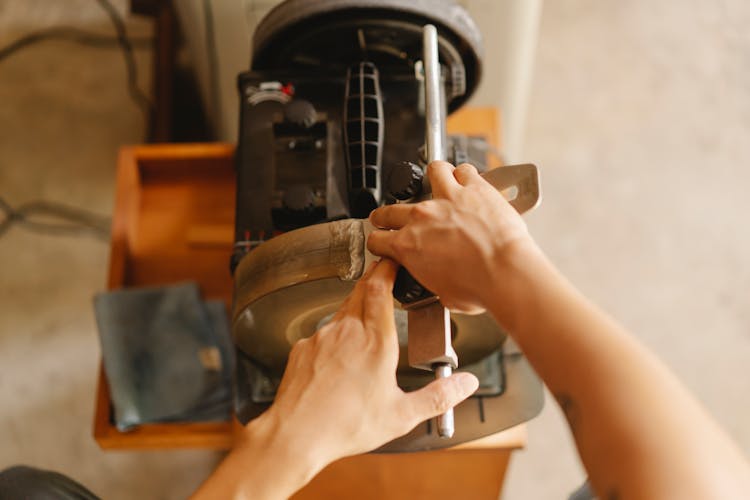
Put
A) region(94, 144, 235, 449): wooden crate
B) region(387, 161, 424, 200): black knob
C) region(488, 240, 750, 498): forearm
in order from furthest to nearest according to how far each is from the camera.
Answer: region(94, 144, 235, 449): wooden crate < region(387, 161, 424, 200): black knob < region(488, 240, 750, 498): forearm

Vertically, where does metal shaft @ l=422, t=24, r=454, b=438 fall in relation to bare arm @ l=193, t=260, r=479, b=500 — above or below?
above

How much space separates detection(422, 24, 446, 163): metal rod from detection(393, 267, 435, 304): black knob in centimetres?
14

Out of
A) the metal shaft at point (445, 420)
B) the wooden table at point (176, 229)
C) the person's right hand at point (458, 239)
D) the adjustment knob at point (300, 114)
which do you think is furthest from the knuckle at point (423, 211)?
the wooden table at point (176, 229)

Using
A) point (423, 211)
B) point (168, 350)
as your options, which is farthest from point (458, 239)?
point (168, 350)

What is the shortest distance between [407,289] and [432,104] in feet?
0.73

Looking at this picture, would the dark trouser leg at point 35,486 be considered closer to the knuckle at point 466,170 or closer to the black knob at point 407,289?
the black knob at point 407,289

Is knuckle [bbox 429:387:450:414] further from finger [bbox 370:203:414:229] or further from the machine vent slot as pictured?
the machine vent slot

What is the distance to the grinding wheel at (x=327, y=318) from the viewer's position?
2.64 ft

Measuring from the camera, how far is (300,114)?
987mm

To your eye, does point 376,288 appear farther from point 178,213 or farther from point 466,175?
point 178,213

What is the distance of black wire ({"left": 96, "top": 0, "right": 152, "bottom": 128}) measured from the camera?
1.92 meters

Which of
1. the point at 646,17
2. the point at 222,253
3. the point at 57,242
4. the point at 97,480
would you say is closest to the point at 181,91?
the point at 57,242

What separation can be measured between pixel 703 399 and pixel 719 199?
0.50 metres

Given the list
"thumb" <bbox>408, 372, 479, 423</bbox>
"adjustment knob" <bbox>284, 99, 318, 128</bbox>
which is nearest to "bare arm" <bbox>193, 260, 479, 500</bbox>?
"thumb" <bbox>408, 372, 479, 423</bbox>
